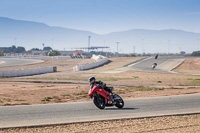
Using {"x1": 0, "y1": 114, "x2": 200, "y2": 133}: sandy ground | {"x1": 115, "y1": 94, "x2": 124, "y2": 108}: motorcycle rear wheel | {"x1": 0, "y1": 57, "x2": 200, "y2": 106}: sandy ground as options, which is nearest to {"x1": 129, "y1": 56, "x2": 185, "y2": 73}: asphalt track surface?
{"x1": 0, "y1": 57, "x2": 200, "y2": 106}: sandy ground

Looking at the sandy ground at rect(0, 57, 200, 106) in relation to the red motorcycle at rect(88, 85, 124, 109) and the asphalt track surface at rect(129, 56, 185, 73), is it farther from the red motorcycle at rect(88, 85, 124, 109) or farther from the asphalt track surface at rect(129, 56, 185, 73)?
the asphalt track surface at rect(129, 56, 185, 73)

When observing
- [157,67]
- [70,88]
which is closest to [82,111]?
[70,88]

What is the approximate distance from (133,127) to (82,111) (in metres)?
3.36

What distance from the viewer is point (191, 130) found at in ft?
38.1

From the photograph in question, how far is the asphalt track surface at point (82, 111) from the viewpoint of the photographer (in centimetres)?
1273

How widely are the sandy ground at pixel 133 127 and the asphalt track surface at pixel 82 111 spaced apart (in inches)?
22.4

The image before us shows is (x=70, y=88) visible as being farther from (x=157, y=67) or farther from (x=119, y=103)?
(x=157, y=67)

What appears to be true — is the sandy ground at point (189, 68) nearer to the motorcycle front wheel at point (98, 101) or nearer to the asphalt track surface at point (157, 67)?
the asphalt track surface at point (157, 67)

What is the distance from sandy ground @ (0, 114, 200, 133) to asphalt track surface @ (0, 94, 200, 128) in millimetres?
568

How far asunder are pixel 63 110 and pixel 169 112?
15.6 feet

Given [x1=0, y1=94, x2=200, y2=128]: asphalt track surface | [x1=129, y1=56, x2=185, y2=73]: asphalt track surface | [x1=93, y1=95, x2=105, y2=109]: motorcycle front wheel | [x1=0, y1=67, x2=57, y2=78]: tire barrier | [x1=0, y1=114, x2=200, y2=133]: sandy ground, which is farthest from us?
[x1=129, y1=56, x2=185, y2=73]: asphalt track surface

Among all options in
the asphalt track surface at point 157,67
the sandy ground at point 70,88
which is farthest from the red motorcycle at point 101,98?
the asphalt track surface at point 157,67

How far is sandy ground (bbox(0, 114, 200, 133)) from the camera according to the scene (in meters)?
11.4

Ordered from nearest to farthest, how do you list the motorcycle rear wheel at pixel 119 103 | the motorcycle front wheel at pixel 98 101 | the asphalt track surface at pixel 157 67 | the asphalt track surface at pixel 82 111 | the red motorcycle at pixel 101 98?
the asphalt track surface at pixel 82 111 → the red motorcycle at pixel 101 98 → the motorcycle front wheel at pixel 98 101 → the motorcycle rear wheel at pixel 119 103 → the asphalt track surface at pixel 157 67
